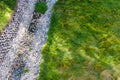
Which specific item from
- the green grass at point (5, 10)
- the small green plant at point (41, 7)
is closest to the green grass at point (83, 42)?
the small green plant at point (41, 7)

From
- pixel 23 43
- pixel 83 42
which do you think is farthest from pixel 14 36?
pixel 83 42

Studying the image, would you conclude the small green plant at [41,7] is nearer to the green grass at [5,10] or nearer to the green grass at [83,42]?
the green grass at [83,42]

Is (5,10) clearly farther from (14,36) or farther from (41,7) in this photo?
(41,7)

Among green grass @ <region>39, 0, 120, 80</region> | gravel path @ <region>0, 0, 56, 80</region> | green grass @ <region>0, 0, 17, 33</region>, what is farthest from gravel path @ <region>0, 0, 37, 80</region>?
green grass @ <region>39, 0, 120, 80</region>

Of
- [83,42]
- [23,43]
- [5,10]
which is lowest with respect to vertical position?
[83,42]

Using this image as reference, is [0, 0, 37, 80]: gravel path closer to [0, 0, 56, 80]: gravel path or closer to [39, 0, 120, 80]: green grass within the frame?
[0, 0, 56, 80]: gravel path

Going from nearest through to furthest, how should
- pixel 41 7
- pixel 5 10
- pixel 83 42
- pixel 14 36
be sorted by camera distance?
pixel 14 36, pixel 83 42, pixel 5 10, pixel 41 7

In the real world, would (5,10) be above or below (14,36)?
above
